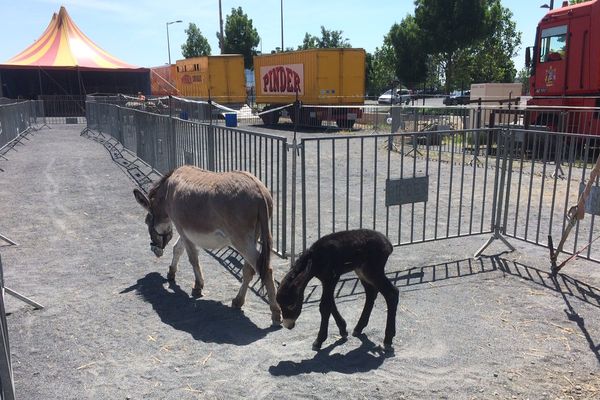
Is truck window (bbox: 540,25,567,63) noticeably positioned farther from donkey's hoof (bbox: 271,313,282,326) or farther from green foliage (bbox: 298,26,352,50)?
green foliage (bbox: 298,26,352,50)

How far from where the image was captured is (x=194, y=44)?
62.7 meters

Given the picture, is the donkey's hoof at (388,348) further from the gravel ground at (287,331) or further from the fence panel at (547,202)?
the fence panel at (547,202)

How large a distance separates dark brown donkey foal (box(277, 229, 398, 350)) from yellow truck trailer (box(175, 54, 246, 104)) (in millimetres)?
27375

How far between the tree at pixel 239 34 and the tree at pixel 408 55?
19321 mm

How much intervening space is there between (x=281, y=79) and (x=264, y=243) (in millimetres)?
23582

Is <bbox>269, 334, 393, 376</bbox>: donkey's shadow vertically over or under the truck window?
under

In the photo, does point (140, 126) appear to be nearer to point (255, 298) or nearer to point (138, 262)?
point (138, 262)

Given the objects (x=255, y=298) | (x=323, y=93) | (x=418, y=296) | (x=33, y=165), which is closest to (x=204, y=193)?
(x=255, y=298)

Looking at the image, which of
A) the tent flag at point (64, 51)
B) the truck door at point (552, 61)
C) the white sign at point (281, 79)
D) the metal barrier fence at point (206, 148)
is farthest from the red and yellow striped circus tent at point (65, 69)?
the truck door at point (552, 61)

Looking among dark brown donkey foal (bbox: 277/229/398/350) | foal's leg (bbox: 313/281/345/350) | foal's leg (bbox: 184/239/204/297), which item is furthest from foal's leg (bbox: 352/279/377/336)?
foal's leg (bbox: 184/239/204/297)

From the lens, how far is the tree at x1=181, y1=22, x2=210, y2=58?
62.3 metres

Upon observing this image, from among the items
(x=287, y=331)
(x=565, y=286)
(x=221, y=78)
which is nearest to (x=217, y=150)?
(x=287, y=331)

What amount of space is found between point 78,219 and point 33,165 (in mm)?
6512

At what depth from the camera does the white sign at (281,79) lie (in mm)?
25188
